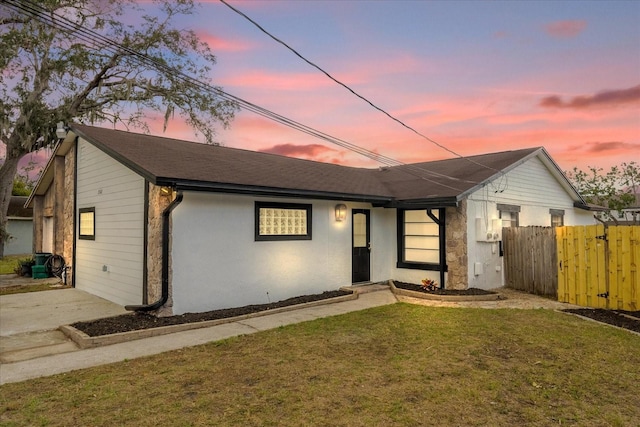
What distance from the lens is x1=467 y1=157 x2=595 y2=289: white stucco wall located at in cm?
1084

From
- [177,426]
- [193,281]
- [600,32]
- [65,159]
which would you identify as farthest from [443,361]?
[65,159]

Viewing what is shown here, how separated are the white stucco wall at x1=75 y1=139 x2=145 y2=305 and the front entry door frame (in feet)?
18.9

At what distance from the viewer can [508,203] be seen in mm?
12227

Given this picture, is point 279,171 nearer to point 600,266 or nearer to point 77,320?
point 77,320

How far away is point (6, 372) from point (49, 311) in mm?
3884

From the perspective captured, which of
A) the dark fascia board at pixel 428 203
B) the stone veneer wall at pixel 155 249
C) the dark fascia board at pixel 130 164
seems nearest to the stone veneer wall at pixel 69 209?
the dark fascia board at pixel 130 164

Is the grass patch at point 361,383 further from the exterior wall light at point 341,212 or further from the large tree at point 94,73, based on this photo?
the large tree at point 94,73

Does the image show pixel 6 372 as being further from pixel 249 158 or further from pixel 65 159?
pixel 65 159

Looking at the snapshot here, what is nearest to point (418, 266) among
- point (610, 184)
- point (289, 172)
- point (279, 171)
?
point (289, 172)

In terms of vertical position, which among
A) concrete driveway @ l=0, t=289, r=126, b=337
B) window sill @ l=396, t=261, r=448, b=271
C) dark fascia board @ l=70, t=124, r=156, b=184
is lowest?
concrete driveway @ l=0, t=289, r=126, b=337

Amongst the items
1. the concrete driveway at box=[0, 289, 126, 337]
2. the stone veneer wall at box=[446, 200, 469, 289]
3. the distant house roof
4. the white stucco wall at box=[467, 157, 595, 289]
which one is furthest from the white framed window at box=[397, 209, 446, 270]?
the concrete driveway at box=[0, 289, 126, 337]

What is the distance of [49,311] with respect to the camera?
8203mm

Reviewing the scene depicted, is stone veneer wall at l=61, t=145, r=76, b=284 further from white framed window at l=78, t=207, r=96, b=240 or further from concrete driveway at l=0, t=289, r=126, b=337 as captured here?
concrete driveway at l=0, t=289, r=126, b=337

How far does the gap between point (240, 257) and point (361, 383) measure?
480 centimetres
